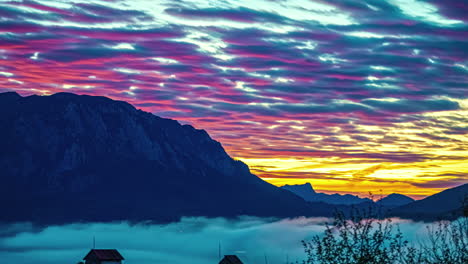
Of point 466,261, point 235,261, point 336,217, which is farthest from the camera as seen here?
point 235,261

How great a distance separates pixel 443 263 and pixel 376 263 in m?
4.01

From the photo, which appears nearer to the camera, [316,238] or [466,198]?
[466,198]

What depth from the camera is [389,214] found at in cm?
4728

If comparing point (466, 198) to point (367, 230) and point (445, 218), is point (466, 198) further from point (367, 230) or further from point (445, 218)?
point (367, 230)

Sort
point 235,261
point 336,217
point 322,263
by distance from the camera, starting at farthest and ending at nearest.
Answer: point 235,261, point 336,217, point 322,263

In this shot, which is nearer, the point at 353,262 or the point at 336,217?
the point at 353,262

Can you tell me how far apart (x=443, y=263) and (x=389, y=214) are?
4.67 metres

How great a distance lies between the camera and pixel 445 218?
47.5m

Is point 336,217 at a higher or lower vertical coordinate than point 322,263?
higher

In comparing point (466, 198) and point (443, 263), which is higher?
point (466, 198)

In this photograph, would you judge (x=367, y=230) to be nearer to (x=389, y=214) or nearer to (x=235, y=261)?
(x=389, y=214)

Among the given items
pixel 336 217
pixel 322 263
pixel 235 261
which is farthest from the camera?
Answer: pixel 235 261

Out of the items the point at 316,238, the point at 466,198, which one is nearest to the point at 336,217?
the point at 316,238

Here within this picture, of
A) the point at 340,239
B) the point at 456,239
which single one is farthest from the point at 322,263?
the point at 456,239
